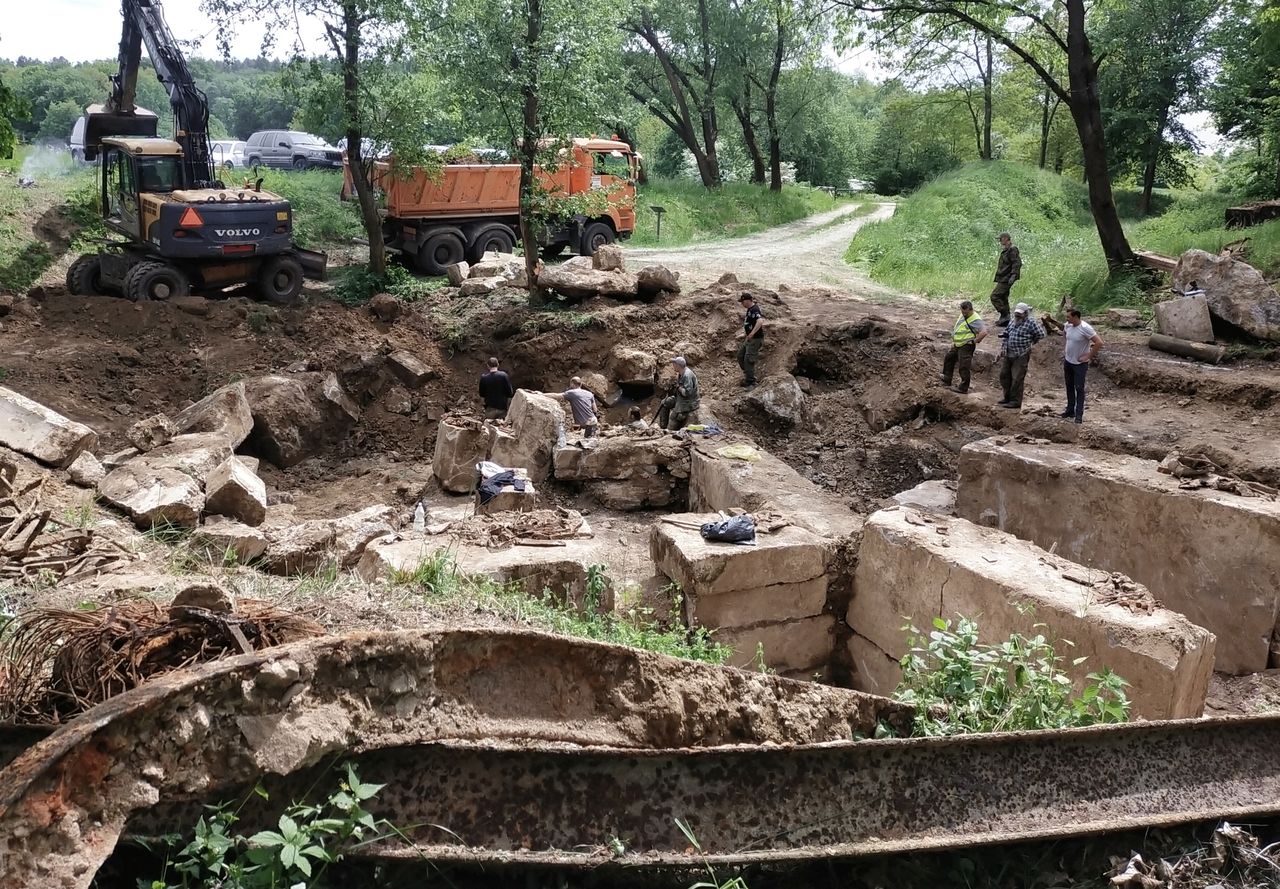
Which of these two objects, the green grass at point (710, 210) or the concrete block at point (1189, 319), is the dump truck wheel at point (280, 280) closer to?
the green grass at point (710, 210)

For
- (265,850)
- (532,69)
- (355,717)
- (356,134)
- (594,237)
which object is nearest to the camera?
(265,850)

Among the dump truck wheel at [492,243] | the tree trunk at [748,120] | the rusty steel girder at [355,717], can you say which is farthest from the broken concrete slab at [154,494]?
the tree trunk at [748,120]

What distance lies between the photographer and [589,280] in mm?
16328

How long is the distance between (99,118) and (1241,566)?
18.1 meters

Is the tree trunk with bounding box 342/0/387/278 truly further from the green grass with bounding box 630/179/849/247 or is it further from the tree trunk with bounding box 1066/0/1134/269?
the tree trunk with bounding box 1066/0/1134/269

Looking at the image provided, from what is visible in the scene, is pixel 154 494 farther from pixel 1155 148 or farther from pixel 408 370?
pixel 1155 148

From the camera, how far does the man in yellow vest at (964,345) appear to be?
1196 centimetres

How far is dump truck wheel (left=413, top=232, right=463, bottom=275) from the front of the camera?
18.9 meters

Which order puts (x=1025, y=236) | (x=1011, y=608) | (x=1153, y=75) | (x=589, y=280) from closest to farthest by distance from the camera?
(x=1011, y=608) < (x=589, y=280) < (x=1025, y=236) < (x=1153, y=75)

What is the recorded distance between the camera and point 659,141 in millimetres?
45219

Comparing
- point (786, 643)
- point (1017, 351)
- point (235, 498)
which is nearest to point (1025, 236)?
point (1017, 351)

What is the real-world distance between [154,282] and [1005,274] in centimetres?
1268

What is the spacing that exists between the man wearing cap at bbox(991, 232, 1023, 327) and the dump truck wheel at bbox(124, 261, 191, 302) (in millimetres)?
12184

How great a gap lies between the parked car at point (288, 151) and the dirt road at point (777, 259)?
1299 cm
